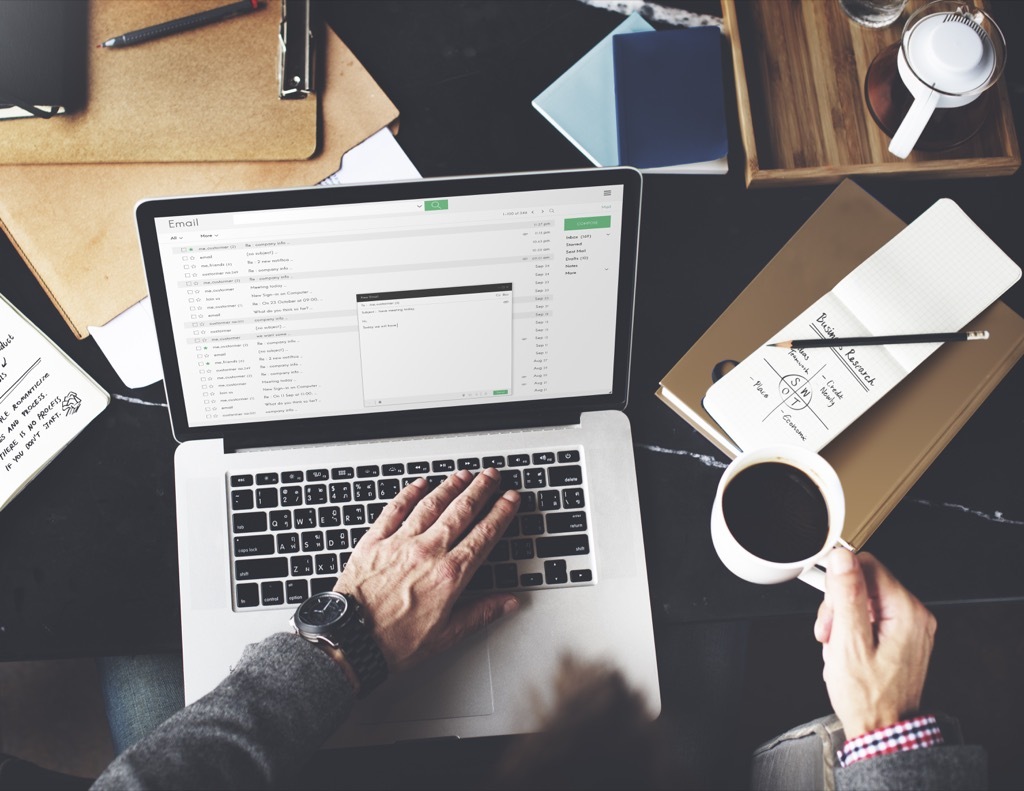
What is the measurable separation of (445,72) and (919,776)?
2.84 ft

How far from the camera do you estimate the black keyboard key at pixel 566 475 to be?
89cm

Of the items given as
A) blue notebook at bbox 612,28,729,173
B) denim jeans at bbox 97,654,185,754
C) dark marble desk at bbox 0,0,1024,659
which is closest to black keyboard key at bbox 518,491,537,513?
dark marble desk at bbox 0,0,1024,659

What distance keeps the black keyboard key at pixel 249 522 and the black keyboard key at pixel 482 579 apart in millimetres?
218

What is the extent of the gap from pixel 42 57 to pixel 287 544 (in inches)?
22.9

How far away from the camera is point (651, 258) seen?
3.19ft

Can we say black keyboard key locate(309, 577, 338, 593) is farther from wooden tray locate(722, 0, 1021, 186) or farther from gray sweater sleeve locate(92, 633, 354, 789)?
wooden tray locate(722, 0, 1021, 186)

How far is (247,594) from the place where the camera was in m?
0.87

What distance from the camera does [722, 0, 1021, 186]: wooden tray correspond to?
0.94 metres

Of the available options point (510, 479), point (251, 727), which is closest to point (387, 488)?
point (510, 479)

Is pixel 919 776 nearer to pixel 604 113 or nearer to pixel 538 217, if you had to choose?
pixel 538 217

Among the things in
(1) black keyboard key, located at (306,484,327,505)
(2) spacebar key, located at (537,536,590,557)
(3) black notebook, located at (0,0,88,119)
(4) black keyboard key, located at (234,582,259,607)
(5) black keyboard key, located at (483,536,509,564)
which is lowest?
(4) black keyboard key, located at (234,582,259,607)

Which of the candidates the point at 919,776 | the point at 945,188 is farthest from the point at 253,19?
the point at 919,776

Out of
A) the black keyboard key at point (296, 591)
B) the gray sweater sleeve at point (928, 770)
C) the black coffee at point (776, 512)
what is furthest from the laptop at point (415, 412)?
the gray sweater sleeve at point (928, 770)

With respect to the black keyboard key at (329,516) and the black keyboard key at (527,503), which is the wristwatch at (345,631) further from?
the black keyboard key at (527,503)
